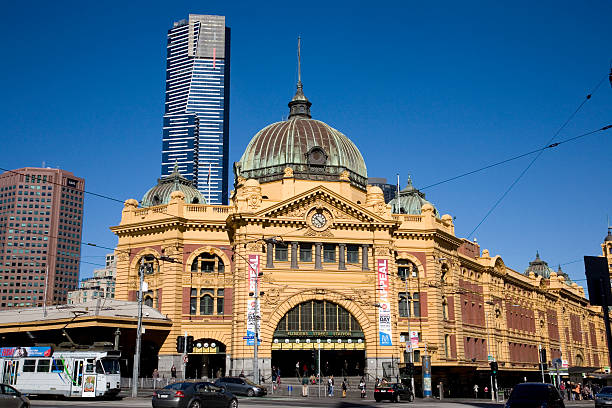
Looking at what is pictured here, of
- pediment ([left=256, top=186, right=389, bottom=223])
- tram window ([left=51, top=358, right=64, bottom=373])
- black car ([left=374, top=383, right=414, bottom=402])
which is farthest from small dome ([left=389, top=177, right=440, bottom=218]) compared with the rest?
tram window ([left=51, top=358, right=64, bottom=373])

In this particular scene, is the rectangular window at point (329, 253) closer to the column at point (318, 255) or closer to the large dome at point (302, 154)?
the column at point (318, 255)

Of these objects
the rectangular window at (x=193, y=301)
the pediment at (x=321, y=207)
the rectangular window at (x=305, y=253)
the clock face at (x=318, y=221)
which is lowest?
the rectangular window at (x=193, y=301)

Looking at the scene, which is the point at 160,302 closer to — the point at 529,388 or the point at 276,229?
the point at 276,229

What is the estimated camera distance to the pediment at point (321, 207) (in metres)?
63.2

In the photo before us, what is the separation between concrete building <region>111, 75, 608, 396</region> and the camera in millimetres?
61844

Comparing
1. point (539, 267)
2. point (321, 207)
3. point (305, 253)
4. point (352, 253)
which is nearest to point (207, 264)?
point (305, 253)

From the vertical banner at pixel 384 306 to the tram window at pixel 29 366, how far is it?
31095 millimetres

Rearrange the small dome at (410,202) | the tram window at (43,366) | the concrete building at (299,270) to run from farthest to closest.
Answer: the small dome at (410,202)
the concrete building at (299,270)
the tram window at (43,366)

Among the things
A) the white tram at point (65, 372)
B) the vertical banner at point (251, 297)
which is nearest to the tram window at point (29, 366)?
the white tram at point (65, 372)

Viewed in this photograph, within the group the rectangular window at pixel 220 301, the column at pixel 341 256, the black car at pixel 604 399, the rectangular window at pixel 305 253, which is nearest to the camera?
the black car at pixel 604 399

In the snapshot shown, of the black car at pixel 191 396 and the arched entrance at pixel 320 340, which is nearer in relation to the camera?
the black car at pixel 191 396

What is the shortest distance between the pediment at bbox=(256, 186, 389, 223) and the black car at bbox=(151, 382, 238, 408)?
108 ft

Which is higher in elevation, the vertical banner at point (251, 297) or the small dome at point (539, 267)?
the small dome at point (539, 267)

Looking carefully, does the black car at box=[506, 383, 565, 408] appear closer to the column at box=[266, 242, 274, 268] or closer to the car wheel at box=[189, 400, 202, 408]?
the car wheel at box=[189, 400, 202, 408]
